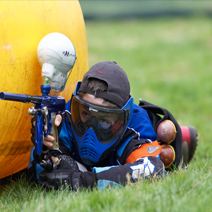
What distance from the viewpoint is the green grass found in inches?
84.3

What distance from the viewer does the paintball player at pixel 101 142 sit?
2.67 m

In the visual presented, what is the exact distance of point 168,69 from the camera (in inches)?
352

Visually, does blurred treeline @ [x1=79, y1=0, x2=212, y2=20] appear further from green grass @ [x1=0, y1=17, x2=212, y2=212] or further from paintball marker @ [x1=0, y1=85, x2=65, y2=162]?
paintball marker @ [x1=0, y1=85, x2=65, y2=162]

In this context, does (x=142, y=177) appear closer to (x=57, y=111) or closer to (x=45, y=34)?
(x=57, y=111)

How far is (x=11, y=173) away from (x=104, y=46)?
866 cm

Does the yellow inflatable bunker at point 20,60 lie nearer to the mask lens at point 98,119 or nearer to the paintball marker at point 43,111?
the paintball marker at point 43,111

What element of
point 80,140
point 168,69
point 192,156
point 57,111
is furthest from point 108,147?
point 168,69

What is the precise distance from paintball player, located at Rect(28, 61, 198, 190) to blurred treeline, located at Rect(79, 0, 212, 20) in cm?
1391

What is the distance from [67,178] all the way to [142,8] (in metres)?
14.9

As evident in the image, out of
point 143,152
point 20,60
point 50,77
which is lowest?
point 143,152

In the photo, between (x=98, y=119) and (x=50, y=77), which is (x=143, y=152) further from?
(x=50, y=77)

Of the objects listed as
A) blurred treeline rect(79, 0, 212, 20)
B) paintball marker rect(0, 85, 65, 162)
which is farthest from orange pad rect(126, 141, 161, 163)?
blurred treeline rect(79, 0, 212, 20)

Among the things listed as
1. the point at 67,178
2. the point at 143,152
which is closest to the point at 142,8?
the point at 143,152

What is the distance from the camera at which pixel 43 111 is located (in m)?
2.48
